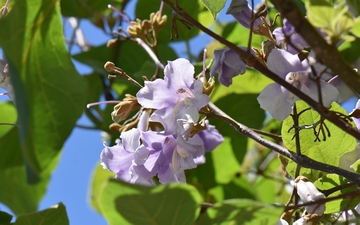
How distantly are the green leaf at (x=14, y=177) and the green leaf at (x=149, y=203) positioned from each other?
745mm

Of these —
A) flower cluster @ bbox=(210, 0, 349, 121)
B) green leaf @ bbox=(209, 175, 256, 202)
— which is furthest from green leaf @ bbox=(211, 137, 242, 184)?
flower cluster @ bbox=(210, 0, 349, 121)

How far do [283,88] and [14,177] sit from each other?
3.19 ft

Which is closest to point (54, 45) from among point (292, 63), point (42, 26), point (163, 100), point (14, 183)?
point (42, 26)

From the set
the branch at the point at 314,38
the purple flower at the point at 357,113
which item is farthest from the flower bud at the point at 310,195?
the branch at the point at 314,38

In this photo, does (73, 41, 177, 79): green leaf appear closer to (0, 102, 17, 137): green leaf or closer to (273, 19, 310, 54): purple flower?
(0, 102, 17, 137): green leaf

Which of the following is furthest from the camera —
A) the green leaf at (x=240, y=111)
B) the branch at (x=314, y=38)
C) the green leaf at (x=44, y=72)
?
the green leaf at (x=240, y=111)

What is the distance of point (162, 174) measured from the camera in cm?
100

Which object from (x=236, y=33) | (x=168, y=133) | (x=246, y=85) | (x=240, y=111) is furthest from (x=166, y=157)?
(x=236, y=33)

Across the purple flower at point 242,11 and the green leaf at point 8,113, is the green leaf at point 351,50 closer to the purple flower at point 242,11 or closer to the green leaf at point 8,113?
the purple flower at point 242,11

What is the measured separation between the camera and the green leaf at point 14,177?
1470 millimetres

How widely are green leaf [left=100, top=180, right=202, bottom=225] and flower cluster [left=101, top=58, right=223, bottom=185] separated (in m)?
0.21

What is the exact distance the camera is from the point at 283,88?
86 cm

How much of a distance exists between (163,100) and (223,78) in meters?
0.12

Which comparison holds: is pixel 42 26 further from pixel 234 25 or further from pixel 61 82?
pixel 234 25
